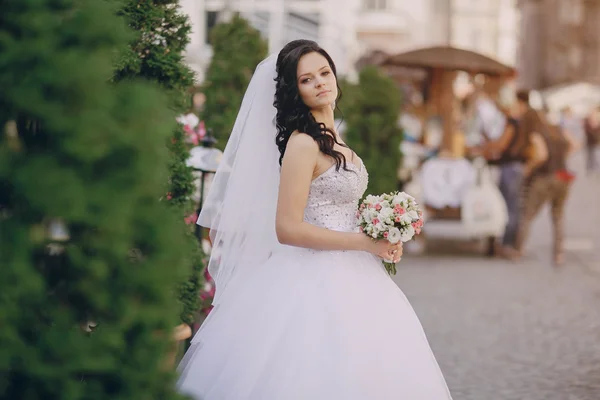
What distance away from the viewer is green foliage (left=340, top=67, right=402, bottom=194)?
13.4 metres

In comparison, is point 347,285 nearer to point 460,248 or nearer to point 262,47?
point 262,47

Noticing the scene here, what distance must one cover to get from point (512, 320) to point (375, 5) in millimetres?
35313

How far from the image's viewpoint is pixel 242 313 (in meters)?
4.07

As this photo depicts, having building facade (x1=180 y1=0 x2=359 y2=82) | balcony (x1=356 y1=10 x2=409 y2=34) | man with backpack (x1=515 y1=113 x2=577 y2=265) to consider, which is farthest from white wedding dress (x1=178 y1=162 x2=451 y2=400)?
balcony (x1=356 y1=10 x2=409 y2=34)

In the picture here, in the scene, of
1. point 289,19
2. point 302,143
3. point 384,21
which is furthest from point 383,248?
point 384,21

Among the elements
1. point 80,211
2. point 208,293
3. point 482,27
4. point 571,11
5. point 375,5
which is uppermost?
point 571,11

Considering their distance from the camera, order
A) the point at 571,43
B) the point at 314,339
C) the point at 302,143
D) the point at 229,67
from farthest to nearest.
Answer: the point at 571,43 → the point at 229,67 → the point at 302,143 → the point at 314,339

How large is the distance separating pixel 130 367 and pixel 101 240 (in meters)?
0.33

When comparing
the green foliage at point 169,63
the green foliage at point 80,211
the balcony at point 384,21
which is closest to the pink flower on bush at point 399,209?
the green foliage at point 169,63

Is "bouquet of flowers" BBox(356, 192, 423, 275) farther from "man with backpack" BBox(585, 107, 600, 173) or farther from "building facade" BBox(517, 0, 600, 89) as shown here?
"building facade" BBox(517, 0, 600, 89)

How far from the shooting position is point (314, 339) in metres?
3.84

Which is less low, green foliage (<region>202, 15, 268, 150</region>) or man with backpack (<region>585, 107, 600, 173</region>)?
green foliage (<region>202, 15, 268, 150</region>)

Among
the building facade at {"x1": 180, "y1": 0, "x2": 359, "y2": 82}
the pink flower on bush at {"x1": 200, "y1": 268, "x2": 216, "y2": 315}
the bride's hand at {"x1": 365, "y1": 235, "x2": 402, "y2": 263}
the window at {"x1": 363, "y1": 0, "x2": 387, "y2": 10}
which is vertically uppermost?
the window at {"x1": 363, "y1": 0, "x2": 387, "y2": 10}

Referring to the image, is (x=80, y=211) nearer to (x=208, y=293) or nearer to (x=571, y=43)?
(x=208, y=293)
